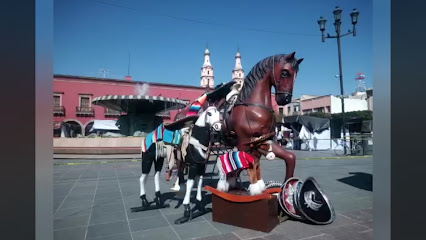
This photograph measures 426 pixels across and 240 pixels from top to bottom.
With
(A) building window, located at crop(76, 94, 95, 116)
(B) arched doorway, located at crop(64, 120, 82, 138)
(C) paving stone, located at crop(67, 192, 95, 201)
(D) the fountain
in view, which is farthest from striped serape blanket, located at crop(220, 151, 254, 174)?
(B) arched doorway, located at crop(64, 120, 82, 138)

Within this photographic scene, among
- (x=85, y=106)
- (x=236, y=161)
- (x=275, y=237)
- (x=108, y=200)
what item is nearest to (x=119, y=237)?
(x=236, y=161)

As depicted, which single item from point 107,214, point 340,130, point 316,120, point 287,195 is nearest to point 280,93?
point 287,195

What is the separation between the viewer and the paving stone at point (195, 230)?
276cm

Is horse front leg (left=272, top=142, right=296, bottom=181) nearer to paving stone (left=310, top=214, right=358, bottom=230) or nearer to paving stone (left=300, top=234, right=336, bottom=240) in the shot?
paving stone (left=310, top=214, right=358, bottom=230)

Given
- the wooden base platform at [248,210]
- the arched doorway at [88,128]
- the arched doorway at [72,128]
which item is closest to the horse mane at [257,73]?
the wooden base platform at [248,210]

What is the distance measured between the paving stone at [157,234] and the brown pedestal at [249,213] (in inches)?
26.3

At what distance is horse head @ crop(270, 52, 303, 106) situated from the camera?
3150 millimetres

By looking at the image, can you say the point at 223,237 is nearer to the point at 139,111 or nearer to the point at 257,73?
the point at 257,73

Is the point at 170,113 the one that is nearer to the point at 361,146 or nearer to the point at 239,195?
the point at 361,146

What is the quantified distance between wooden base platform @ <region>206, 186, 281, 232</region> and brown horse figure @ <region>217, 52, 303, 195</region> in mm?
166

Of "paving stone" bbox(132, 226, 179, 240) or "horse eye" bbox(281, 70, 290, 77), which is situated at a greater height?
"horse eye" bbox(281, 70, 290, 77)

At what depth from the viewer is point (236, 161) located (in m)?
3.12

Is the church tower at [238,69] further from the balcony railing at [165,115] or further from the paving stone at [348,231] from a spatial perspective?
the balcony railing at [165,115]
